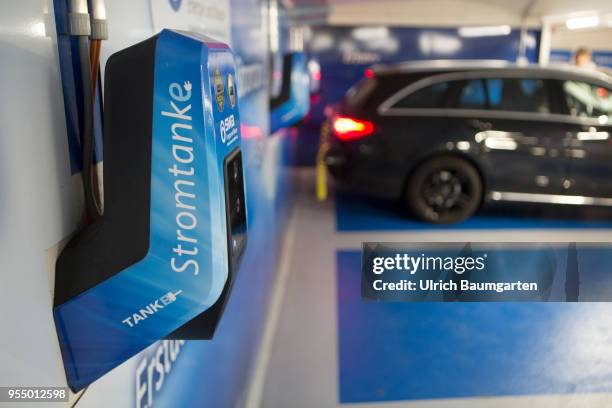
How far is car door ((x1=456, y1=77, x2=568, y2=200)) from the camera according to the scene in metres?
3.70

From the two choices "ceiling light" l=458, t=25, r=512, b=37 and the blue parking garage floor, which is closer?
the blue parking garage floor

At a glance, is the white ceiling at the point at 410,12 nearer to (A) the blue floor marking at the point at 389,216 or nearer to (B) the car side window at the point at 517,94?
(B) the car side window at the point at 517,94

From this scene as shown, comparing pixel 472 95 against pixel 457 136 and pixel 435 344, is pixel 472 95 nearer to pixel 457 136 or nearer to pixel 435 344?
pixel 457 136

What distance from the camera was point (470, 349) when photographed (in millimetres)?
1921

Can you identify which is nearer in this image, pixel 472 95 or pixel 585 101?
pixel 585 101

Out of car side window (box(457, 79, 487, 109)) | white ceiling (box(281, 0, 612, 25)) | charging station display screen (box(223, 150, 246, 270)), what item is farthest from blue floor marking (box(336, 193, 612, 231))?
charging station display screen (box(223, 150, 246, 270))

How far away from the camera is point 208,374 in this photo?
1.25m

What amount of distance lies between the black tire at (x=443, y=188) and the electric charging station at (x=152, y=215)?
3.54 metres

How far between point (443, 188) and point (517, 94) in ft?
2.59

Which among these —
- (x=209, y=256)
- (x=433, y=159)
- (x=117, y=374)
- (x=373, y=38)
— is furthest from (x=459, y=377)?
(x=373, y=38)

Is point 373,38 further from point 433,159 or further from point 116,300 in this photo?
point 116,300

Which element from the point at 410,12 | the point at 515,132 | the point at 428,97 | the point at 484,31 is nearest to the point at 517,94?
the point at 515,132

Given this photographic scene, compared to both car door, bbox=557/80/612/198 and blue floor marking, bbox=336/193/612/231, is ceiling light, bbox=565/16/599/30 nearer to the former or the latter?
car door, bbox=557/80/612/198

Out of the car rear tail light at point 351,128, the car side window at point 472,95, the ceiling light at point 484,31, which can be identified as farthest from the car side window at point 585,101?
the ceiling light at point 484,31
